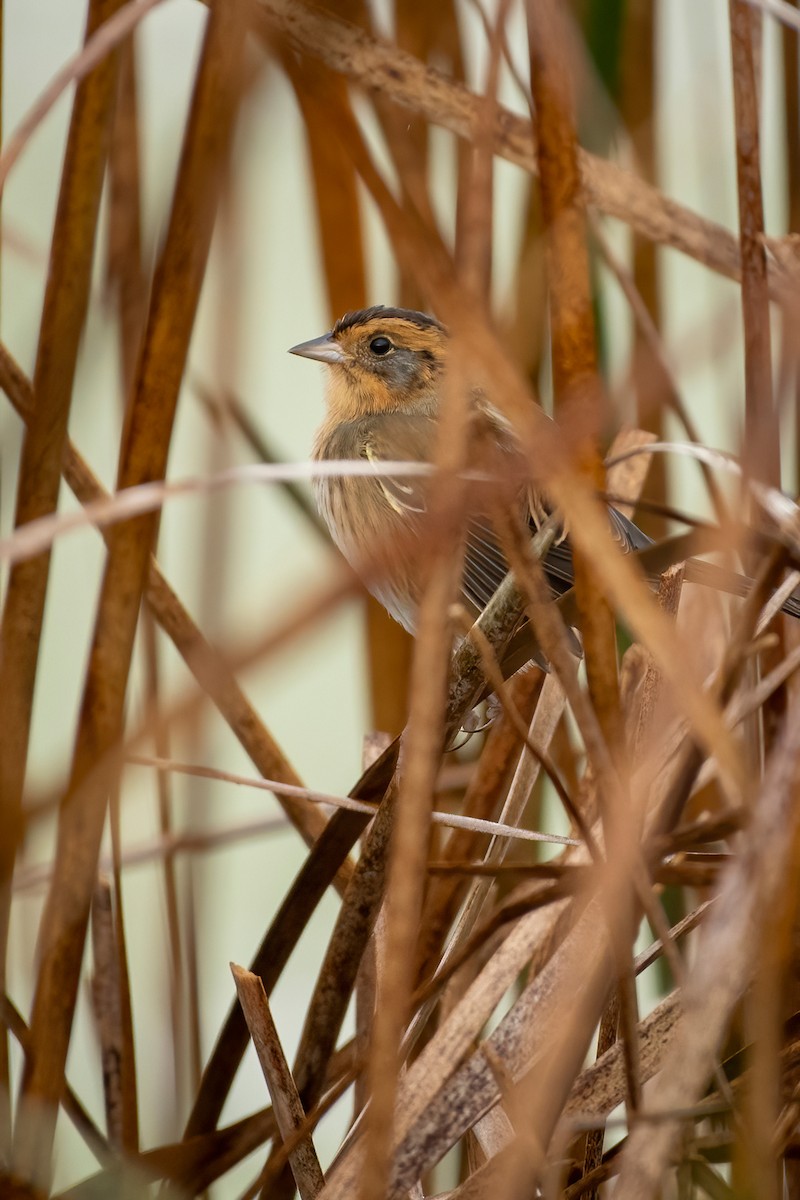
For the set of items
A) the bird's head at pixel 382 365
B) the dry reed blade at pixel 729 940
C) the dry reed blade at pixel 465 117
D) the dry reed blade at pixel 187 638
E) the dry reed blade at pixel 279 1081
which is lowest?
the dry reed blade at pixel 729 940

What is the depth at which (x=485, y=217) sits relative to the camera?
2.77 ft

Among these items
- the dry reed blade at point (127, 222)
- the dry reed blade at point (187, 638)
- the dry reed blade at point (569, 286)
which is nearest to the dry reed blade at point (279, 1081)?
the dry reed blade at point (187, 638)

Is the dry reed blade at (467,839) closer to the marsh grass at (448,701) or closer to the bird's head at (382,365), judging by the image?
the marsh grass at (448,701)

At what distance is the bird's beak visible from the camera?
239cm

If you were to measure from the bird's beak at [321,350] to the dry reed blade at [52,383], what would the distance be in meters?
1.30

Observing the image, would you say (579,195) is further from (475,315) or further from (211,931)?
(211,931)

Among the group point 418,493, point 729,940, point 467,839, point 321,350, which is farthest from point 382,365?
point 729,940

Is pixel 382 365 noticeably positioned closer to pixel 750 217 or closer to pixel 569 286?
pixel 750 217

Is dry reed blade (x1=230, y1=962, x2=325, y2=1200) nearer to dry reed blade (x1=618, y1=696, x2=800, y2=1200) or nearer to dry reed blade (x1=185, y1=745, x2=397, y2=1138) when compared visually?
dry reed blade (x1=185, y1=745, x2=397, y2=1138)

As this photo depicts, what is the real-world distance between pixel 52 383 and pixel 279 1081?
62 centimetres

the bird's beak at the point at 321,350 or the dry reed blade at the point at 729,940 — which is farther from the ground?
the bird's beak at the point at 321,350

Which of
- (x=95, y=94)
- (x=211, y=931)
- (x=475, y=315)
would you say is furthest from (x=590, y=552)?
(x=211, y=931)

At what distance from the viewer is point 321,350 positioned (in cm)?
241

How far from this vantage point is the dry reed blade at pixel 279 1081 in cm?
112
